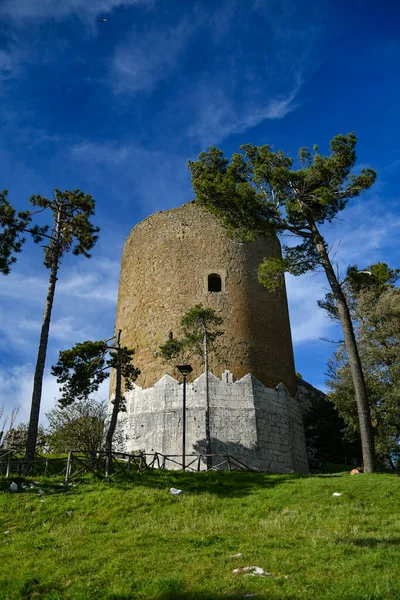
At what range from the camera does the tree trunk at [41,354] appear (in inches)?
503

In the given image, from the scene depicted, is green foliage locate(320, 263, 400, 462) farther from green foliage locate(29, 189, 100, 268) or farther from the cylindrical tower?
green foliage locate(29, 189, 100, 268)

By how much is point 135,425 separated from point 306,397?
12864 mm

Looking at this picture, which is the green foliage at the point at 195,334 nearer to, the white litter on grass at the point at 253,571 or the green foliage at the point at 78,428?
the green foliage at the point at 78,428

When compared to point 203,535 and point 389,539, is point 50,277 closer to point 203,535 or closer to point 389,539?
point 203,535

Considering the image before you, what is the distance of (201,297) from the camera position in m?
19.4

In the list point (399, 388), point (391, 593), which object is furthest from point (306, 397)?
point (391, 593)

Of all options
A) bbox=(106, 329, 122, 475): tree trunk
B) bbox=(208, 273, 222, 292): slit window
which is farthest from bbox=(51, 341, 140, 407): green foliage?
bbox=(208, 273, 222, 292): slit window

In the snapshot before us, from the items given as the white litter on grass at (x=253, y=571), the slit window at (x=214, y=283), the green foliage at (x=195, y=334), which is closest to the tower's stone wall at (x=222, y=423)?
the green foliage at (x=195, y=334)

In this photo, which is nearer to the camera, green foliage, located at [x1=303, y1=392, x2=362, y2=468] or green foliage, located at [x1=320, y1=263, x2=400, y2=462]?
green foliage, located at [x1=320, y1=263, x2=400, y2=462]

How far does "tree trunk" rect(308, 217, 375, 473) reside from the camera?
11977 millimetres

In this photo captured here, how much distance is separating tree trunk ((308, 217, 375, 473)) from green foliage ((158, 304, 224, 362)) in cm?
480

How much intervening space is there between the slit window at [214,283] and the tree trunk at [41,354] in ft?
23.2

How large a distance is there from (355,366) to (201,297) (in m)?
7.99

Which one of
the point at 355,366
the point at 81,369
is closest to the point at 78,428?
the point at 81,369
